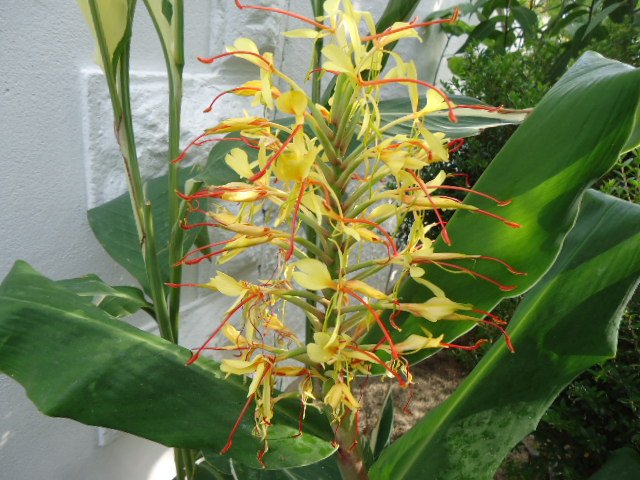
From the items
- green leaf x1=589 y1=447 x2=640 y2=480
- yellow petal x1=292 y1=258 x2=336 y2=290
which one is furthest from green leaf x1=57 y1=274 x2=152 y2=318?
green leaf x1=589 y1=447 x2=640 y2=480

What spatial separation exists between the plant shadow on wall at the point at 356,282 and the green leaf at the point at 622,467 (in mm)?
372

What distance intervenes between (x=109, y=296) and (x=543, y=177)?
539 mm

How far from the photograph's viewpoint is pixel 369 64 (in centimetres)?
42

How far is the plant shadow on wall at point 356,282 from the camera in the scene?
43 centimetres

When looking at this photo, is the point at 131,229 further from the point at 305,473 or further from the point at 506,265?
the point at 506,265

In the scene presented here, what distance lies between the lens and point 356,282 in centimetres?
43

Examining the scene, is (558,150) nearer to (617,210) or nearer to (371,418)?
(617,210)

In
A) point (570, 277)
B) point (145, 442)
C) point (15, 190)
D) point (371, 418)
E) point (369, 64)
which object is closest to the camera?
point (369, 64)

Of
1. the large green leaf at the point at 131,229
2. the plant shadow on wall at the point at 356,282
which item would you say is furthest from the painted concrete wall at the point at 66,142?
the plant shadow on wall at the point at 356,282

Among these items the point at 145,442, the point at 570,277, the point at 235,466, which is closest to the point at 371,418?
the point at 145,442

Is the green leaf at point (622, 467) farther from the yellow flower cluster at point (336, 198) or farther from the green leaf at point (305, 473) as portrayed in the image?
the yellow flower cluster at point (336, 198)

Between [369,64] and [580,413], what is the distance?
815 millimetres

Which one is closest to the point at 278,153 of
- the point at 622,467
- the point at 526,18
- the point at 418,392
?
the point at 622,467

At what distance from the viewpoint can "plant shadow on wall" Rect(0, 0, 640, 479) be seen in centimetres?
43
